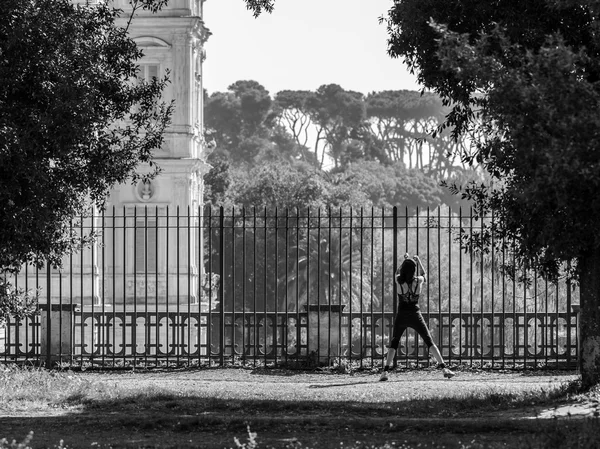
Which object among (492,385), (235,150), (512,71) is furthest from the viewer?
(235,150)

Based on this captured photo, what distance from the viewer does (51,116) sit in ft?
46.3

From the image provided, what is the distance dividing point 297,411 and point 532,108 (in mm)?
4357

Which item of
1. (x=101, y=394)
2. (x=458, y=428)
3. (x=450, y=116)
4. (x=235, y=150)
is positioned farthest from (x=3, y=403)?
(x=235, y=150)

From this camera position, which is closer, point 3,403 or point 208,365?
point 3,403

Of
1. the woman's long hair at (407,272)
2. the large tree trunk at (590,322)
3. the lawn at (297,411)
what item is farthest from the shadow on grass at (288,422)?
the woman's long hair at (407,272)

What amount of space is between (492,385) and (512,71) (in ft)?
20.8

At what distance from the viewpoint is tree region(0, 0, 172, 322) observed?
14.1 metres

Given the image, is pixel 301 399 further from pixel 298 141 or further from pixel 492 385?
pixel 298 141

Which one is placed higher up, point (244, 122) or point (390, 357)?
point (244, 122)

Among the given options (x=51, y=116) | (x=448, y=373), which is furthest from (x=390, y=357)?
(x=51, y=116)

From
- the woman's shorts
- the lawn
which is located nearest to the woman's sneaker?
the lawn

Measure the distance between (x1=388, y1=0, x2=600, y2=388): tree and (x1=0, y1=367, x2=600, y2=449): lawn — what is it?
1681mm

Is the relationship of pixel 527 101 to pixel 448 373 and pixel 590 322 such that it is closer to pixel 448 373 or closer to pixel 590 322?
pixel 590 322

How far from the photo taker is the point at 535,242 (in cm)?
1359
